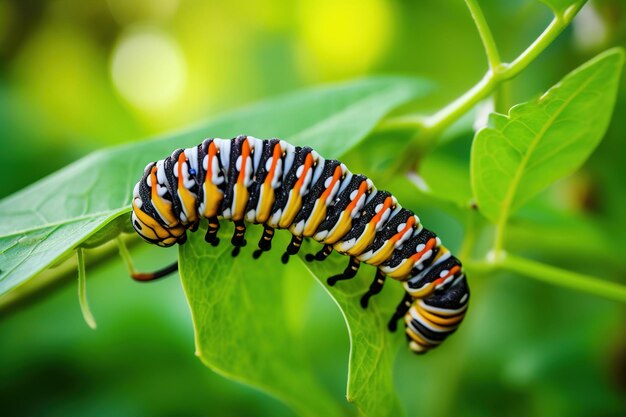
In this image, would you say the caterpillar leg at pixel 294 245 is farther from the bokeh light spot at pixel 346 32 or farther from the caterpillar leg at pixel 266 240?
the bokeh light spot at pixel 346 32

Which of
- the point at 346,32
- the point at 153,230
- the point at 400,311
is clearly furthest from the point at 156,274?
the point at 346,32

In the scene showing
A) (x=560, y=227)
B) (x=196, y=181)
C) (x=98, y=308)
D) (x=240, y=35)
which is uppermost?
(x=196, y=181)

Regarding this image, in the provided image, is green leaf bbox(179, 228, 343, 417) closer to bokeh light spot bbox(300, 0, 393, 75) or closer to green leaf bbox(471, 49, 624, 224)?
green leaf bbox(471, 49, 624, 224)

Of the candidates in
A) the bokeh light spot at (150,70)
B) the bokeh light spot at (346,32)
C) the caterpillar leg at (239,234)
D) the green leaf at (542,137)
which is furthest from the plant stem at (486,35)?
the bokeh light spot at (150,70)

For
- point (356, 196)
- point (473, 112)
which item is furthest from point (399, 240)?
point (473, 112)

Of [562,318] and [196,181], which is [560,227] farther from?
[196,181]

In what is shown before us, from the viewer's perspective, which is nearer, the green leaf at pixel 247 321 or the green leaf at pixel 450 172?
the green leaf at pixel 247 321
